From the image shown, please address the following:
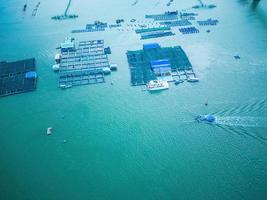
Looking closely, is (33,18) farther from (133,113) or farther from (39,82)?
(133,113)

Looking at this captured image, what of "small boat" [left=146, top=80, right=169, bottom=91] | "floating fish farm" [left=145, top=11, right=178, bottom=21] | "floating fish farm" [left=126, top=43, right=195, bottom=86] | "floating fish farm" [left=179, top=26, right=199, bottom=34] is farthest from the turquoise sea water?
"floating fish farm" [left=145, top=11, right=178, bottom=21]

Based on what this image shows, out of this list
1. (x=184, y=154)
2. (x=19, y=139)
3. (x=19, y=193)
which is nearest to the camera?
(x=19, y=193)

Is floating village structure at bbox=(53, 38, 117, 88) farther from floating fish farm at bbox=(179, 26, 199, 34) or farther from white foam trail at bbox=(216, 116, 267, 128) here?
white foam trail at bbox=(216, 116, 267, 128)

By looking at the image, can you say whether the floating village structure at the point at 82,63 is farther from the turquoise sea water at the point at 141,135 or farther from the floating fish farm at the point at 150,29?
the floating fish farm at the point at 150,29

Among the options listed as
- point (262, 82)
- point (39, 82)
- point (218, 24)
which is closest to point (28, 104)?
point (39, 82)

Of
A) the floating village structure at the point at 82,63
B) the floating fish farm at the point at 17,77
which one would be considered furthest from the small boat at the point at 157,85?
the floating fish farm at the point at 17,77
